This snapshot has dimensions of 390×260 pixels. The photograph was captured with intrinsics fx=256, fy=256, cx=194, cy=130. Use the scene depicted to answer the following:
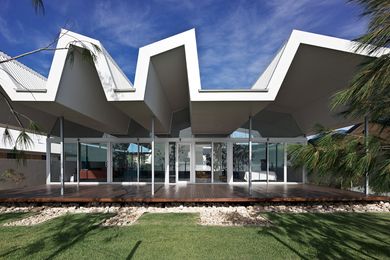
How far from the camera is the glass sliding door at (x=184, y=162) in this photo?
1319 cm

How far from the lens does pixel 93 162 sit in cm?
1328

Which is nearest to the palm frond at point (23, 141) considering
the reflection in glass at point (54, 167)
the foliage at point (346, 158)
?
the foliage at point (346, 158)

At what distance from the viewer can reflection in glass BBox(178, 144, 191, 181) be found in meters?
13.2

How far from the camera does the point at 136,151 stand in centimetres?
1317

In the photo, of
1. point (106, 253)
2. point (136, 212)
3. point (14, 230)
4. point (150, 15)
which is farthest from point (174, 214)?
point (150, 15)

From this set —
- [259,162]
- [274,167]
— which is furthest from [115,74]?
[274,167]

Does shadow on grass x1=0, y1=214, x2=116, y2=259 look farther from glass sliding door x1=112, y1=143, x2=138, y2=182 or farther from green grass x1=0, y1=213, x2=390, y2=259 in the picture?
glass sliding door x1=112, y1=143, x2=138, y2=182

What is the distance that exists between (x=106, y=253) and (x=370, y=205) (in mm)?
8258

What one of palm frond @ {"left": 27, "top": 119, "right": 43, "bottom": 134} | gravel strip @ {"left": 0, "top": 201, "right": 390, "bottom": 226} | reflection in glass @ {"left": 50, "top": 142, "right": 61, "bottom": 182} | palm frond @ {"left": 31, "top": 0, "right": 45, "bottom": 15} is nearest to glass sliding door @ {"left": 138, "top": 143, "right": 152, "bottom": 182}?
reflection in glass @ {"left": 50, "top": 142, "right": 61, "bottom": 182}

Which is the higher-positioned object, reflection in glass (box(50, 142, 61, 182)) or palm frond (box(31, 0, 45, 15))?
palm frond (box(31, 0, 45, 15))

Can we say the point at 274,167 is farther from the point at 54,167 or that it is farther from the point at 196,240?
the point at 54,167

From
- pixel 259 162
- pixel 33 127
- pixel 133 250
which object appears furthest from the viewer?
pixel 259 162

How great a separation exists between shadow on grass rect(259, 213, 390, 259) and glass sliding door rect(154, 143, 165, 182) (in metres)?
7.11

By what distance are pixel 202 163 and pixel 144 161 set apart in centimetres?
298
